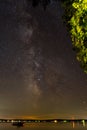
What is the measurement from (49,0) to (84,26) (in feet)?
9.60

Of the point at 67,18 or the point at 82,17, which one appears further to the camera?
the point at 67,18

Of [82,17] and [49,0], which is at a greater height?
[49,0]

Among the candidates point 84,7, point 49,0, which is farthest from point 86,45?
Answer: point 49,0

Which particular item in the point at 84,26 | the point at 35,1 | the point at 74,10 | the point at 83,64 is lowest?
the point at 83,64

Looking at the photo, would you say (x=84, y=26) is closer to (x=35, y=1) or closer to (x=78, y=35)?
(x=78, y=35)

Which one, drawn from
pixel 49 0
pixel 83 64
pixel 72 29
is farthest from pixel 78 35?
pixel 49 0

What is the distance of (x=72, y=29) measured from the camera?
53.1ft

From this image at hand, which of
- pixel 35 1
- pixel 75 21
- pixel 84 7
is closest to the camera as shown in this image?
pixel 84 7

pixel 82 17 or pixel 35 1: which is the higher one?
pixel 35 1

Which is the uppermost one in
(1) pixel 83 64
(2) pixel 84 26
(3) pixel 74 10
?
(3) pixel 74 10

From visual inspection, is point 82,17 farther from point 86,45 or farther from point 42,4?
point 42,4

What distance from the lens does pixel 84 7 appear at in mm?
14930

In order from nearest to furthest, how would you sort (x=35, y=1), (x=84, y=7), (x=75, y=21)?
(x=84, y=7)
(x=75, y=21)
(x=35, y=1)

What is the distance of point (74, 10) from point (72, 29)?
908 mm
